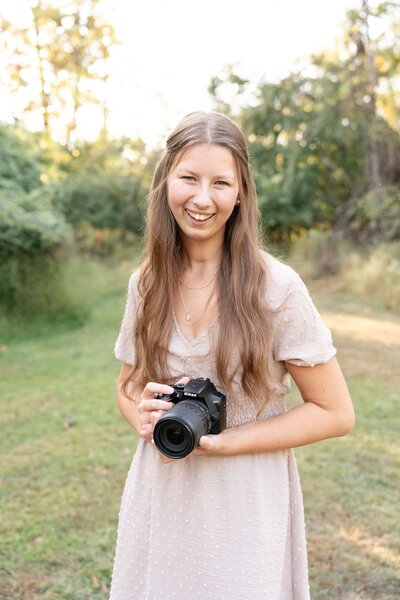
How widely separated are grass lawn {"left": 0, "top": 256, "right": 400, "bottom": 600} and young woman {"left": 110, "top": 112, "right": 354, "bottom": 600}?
5.74 ft

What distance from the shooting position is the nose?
5.13 feet

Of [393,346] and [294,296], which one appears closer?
[294,296]

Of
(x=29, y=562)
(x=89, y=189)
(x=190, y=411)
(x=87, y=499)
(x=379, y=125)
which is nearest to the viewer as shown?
(x=190, y=411)

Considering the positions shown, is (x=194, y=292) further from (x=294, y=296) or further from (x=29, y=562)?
(x=29, y=562)

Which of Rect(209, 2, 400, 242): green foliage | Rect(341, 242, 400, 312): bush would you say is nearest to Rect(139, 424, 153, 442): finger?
Rect(341, 242, 400, 312): bush

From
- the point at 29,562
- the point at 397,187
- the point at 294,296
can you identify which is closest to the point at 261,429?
the point at 294,296

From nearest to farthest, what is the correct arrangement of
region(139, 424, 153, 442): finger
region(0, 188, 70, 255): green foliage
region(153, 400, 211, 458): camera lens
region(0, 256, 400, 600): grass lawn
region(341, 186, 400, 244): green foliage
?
region(153, 400, 211, 458): camera lens → region(139, 424, 153, 442): finger → region(0, 256, 400, 600): grass lawn → region(0, 188, 70, 255): green foliage → region(341, 186, 400, 244): green foliage

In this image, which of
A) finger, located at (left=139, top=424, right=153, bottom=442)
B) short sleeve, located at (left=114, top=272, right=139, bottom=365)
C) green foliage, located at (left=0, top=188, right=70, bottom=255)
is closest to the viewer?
finger, located at (left=139, top=424, right=153, bottom=442)

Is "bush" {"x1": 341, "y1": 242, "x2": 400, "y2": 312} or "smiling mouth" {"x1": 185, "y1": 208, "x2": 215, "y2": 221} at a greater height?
"smiling mouth" {"x1": 185, "y1": 208, "x2": 215, "y2": 221}

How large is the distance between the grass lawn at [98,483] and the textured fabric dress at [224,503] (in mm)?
1726

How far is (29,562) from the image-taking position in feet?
11.3

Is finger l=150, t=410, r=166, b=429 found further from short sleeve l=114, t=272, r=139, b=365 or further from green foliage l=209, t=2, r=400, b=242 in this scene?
green foliage l=209, t=2, r=400, b=242

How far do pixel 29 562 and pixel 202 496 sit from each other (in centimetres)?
225

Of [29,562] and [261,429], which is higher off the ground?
[261,429]
